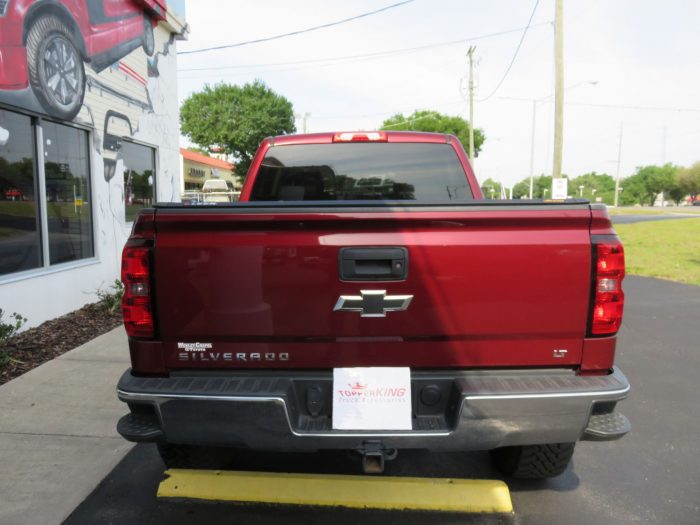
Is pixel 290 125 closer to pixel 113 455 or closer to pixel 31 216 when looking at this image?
pixel 31 216

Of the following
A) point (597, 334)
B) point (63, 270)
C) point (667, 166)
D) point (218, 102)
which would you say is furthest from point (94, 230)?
point (667, 166)

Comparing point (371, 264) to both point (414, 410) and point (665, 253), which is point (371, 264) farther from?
point (665, 253)

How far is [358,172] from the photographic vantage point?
380 centimetres

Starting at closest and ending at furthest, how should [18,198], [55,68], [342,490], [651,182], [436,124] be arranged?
[342,490]
[18,198]
[55,68]
[436,124]
[651,182]

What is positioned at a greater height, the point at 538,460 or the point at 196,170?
the point at 196,170

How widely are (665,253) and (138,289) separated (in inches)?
601

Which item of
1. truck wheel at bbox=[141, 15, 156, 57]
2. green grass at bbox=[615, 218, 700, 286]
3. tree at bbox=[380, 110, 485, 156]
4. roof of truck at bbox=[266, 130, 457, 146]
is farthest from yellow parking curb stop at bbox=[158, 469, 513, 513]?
tree at bbox=[380, 110, 485, 156]

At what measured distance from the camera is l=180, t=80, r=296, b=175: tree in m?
42.6

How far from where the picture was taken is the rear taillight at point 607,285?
2.22m

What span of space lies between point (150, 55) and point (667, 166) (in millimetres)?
121054

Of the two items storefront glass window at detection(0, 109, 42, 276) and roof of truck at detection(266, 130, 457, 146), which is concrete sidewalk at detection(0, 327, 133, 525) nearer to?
storefront glass window at detection(0, 109, 42, 276)

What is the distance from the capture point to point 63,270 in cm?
677

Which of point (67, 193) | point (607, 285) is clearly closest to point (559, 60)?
point (67, 193)

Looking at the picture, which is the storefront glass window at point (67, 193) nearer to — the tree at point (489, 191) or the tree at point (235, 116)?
the tree at point (489, 191)
